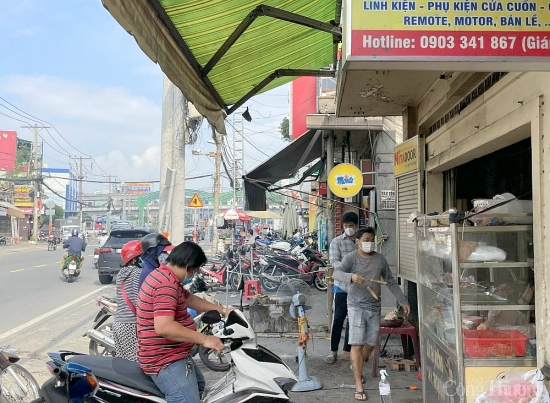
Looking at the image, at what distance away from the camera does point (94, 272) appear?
706 inches

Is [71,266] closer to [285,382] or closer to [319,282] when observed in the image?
[319,282]

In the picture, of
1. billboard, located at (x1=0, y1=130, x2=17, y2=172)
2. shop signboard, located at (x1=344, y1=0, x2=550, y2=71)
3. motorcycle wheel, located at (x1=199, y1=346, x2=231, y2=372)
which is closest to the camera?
shop signboard, located at (x1=344, y1=0, x2=550, y2=71)

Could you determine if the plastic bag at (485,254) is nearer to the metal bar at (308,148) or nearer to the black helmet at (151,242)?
the black helmet at (151,242)

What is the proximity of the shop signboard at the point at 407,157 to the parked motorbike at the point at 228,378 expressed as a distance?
3924 mm

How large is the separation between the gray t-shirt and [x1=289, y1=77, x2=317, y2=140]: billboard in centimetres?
696

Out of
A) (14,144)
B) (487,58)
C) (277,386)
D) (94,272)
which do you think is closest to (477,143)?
(487,58)

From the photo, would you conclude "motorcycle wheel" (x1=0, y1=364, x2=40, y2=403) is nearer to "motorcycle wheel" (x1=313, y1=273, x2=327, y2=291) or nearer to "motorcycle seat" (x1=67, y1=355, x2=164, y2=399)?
"motorcycle seat" (x1=67, y1=355, x2=164, y2=399)

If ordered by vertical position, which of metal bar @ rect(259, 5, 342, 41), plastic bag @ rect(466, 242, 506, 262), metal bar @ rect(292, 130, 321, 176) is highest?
metal bar @ rect(259, 5, 342, 41)

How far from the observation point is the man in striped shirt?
299 cm

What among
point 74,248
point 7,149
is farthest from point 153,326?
point 7,149

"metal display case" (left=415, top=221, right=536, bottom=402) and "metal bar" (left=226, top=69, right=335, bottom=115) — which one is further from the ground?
"metal bar" (left=226, top=69, right=335, bottom=115)

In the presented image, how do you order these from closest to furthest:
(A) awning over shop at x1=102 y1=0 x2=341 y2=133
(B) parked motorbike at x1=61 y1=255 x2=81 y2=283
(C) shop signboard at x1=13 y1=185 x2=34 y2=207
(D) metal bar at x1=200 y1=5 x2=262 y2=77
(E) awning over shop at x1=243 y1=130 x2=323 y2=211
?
(A) awning over shop at x1=102 y1=0 x2=341 y2=133
(D) metal bar at x1=200 y1=5 x2=262 y2=77
(E) awning over shop at x1=243 y1=130 x2=323 y2=211
(B) parked motorbike at x1=61 y1=255 x2=81 y2=283
(C) shop signboard at x1=13 y1=185 x2=34 y2=207

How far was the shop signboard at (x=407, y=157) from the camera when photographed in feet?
20.8

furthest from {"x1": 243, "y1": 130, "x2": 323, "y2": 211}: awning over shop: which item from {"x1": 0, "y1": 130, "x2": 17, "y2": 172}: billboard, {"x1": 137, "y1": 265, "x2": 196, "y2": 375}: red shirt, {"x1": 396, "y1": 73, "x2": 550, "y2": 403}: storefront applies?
{"x1": 0, "y1": 130, "x2": 17, "y2": 172}: billboard
